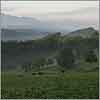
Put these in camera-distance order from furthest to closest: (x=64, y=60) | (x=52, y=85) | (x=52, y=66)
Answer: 1. (x=64, y=60)
2. (x=52, y=66)
3. (x=52, y=85)

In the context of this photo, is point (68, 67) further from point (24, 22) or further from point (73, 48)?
point (24, 22)

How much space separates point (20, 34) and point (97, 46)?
55.9 inches

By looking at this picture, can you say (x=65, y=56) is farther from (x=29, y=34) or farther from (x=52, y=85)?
(x=29, y=34)

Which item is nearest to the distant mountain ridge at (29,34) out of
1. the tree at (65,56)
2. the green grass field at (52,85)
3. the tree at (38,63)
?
A: the tree at (65,56)

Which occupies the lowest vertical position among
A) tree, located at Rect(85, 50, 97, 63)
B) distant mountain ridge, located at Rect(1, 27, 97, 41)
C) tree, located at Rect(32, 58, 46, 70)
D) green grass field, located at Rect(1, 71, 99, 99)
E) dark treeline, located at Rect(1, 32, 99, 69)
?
green grass field, located at Rect(1, 71, 99, 99)

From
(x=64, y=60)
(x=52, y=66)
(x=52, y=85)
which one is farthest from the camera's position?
(x=64, y=60)

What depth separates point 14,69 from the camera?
160 inches

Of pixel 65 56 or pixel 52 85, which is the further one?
pixel 65 56

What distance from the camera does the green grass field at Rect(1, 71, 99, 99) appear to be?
389 centimetres

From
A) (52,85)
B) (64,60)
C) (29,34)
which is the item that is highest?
(29,34)

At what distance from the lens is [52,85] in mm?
3963

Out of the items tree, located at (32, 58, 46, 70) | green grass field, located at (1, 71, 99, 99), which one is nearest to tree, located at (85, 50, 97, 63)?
green grass field, located at (1, 71, 99, 99)

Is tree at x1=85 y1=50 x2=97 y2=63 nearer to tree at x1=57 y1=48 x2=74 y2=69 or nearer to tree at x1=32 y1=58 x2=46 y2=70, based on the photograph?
tree at x1=57 y1=48 x2=74 y2=69

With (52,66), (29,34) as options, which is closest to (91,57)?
(52,66)
